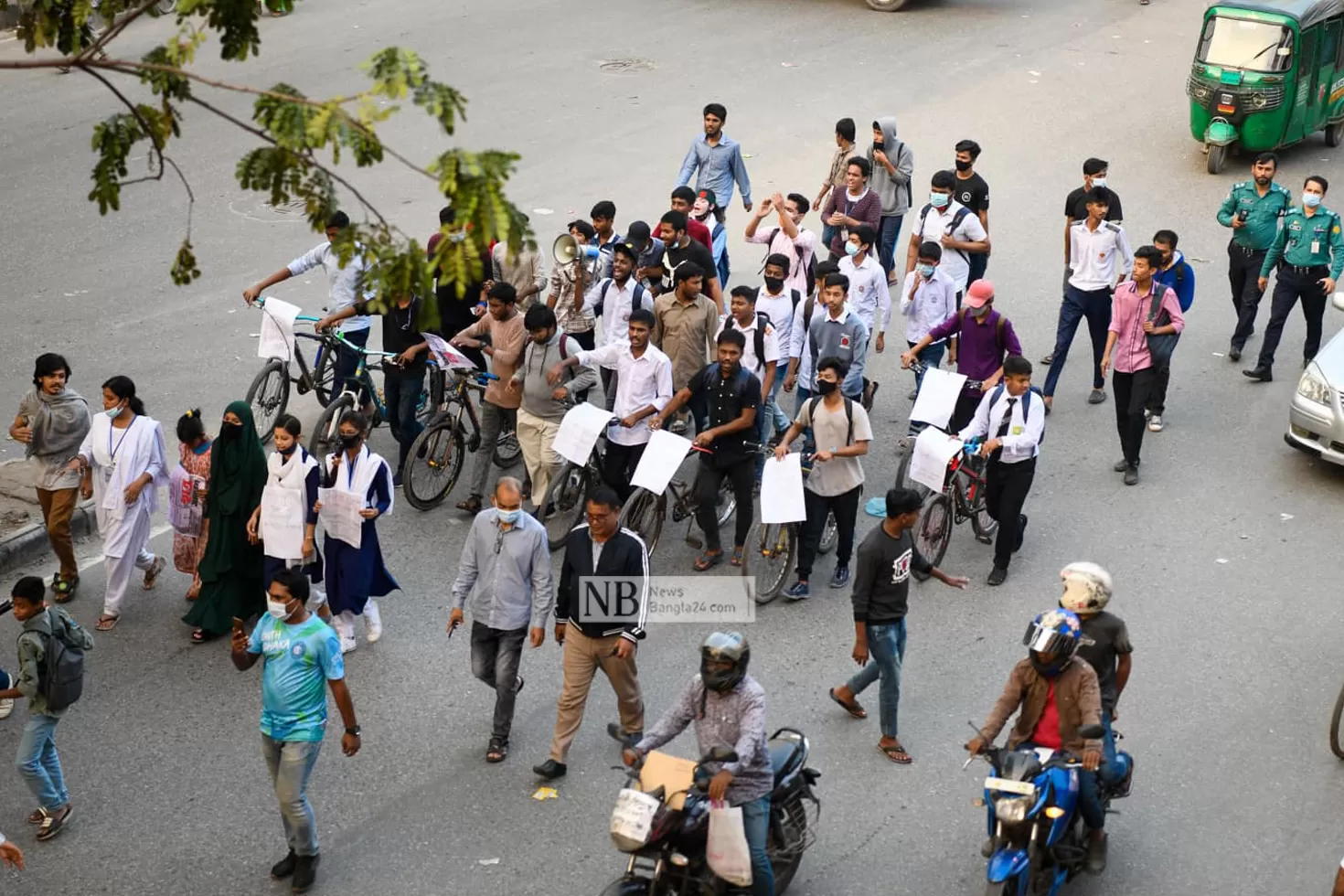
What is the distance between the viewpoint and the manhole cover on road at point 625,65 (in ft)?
73.8

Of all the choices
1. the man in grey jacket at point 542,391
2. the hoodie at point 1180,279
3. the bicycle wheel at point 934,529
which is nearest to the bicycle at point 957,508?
the bicycle wheel at point 934,529

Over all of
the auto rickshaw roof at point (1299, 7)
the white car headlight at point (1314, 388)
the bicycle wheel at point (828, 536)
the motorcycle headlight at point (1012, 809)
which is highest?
the auto rickshaw roof at point (1299, 7)

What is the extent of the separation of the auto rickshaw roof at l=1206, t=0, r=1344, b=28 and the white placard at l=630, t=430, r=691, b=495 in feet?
40.1

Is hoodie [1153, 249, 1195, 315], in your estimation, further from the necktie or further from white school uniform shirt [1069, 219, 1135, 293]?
the necktie

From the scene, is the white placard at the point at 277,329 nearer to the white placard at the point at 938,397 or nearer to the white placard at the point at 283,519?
the white placard at the point at 283,519

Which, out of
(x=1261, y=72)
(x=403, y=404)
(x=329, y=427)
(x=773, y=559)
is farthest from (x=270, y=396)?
(x=1261, y=72)

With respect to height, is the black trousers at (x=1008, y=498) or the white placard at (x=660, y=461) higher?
the white placard at (x=660, y=461)

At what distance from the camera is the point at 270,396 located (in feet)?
39.3

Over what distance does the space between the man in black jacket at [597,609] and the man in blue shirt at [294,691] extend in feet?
4.20

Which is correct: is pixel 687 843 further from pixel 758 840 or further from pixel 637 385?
pixel 637 385

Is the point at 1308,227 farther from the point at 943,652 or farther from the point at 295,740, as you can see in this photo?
the point at 295,740

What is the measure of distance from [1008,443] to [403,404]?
4.39m

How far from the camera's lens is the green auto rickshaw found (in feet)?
61.4

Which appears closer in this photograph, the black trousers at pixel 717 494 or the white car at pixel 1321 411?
the black trousers at pixel 717 494
